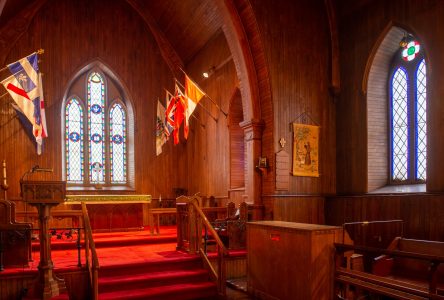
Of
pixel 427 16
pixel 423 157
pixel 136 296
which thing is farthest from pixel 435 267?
pixel 427 16

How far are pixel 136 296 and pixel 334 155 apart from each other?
5612 mm

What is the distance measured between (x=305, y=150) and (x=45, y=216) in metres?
5.53

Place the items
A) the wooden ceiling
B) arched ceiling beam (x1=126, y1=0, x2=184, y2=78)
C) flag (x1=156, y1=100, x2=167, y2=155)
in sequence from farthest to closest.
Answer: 1. arched ceiling beam (x1=126, y1=0, x2=184, y2=78)
2. flag (x1=156, y1=100, x2=167, y2=155)
3. the wooden ceiling

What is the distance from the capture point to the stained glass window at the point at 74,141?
1276cm

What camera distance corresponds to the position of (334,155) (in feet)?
31.4

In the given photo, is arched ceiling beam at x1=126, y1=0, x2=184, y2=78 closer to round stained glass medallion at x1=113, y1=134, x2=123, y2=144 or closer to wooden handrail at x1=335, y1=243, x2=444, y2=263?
round stained glass medallion at x1=113, y1=134, x2=123, y2=144

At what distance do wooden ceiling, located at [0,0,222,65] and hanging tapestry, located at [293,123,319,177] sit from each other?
4387mm

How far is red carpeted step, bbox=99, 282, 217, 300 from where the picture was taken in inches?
235

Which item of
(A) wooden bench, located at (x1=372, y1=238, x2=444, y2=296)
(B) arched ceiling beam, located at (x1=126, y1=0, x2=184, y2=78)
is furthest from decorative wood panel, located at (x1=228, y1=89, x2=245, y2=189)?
(A) wooden bench, located at (x1=372, y1=238, x2=444, y2=296)

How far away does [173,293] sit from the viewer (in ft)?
20.3

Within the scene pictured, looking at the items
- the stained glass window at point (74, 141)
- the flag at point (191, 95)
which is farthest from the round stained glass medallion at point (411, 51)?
the stained glass window at point (74, 141)

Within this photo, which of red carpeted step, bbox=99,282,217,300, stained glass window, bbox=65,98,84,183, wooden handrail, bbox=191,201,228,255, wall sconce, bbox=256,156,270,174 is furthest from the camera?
stained glass window, bbox=65,98,84,183

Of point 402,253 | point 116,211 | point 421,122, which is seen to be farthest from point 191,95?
point 402,253

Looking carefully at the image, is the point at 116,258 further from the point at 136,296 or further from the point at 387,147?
the point at 387,147
